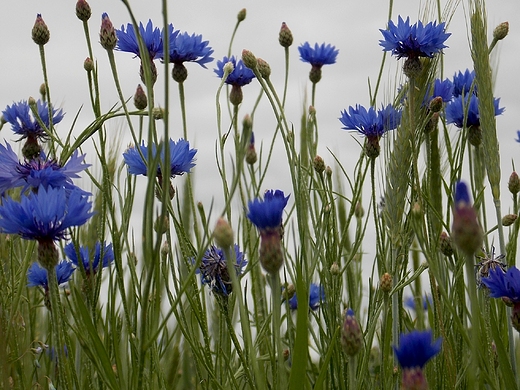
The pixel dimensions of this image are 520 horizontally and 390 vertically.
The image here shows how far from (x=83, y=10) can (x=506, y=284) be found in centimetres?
95

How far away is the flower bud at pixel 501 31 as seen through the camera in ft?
5.31

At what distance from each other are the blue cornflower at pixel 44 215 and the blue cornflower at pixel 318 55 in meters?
1.38

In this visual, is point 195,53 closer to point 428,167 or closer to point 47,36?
point 47,36

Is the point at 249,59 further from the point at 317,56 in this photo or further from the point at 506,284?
the point at 317,56

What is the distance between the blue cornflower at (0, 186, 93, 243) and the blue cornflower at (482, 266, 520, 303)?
652 mm

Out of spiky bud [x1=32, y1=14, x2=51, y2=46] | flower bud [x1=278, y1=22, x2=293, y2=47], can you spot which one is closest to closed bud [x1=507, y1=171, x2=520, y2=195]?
flower bud [x1=278, y1=22, x2=293, y2=47]

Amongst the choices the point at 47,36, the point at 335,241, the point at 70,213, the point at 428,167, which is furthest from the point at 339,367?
the point at 47,36

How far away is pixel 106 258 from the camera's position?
146cm

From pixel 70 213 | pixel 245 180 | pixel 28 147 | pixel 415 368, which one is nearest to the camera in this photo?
pixel 415 368

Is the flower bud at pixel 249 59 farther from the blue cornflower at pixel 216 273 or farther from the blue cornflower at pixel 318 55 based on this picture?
the blue cornflower at pixel 318 55

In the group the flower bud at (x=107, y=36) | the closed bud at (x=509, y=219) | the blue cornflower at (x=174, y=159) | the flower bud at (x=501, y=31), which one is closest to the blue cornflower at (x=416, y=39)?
the flower bud at (x=501, y=31)

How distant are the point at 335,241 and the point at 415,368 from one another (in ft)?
2.65

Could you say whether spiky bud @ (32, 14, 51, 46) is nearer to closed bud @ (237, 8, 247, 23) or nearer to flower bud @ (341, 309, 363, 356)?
closed bud @ (237, 8, 247, 23)

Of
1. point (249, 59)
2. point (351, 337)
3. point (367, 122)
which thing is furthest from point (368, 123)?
point (351, 337)
